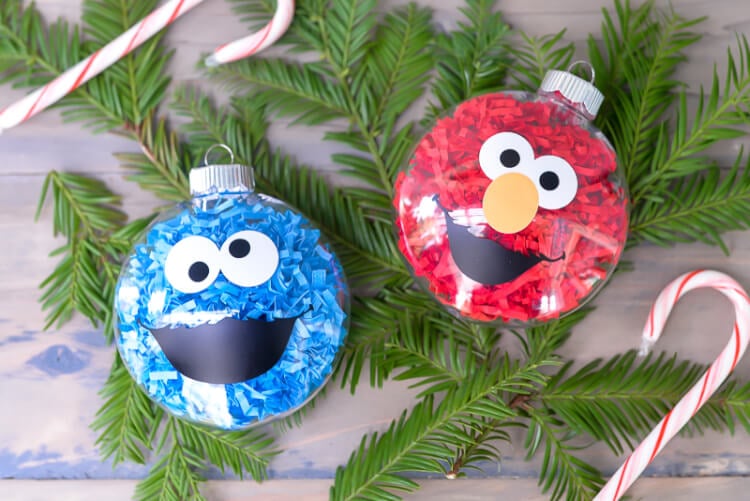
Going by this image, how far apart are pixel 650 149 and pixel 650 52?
0.51 ft

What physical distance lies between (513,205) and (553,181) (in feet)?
0.19

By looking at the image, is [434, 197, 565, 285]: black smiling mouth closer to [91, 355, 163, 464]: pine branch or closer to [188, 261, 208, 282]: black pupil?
[188, 261, 208, 282]: black pupil

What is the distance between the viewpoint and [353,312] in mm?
958

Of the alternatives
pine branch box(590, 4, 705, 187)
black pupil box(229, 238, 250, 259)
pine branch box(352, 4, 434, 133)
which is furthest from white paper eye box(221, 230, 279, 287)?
pine branch box(590, 4, 705, 187)

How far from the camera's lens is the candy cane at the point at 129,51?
0.94 meters

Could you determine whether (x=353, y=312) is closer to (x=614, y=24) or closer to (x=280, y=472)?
(x=280, y=472)

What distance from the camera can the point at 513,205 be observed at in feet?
2.41

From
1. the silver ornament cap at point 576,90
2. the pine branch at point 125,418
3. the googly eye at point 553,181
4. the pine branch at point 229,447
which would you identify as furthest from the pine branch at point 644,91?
the pine branch at point 125,418

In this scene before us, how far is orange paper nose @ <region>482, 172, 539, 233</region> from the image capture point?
0.74 metres

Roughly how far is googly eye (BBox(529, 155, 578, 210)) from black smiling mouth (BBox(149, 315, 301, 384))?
1.16 ft

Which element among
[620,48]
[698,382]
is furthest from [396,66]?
[698,382]

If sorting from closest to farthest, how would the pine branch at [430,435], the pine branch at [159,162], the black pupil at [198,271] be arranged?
1. the black pupil at [198,271]
2. the pine branch at [430,435]
3. the pine branch at [159,162]

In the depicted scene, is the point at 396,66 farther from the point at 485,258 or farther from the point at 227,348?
the point at 227,348

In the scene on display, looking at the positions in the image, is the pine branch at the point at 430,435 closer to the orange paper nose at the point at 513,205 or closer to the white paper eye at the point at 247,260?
the orange paper nose at the point at 513,205
